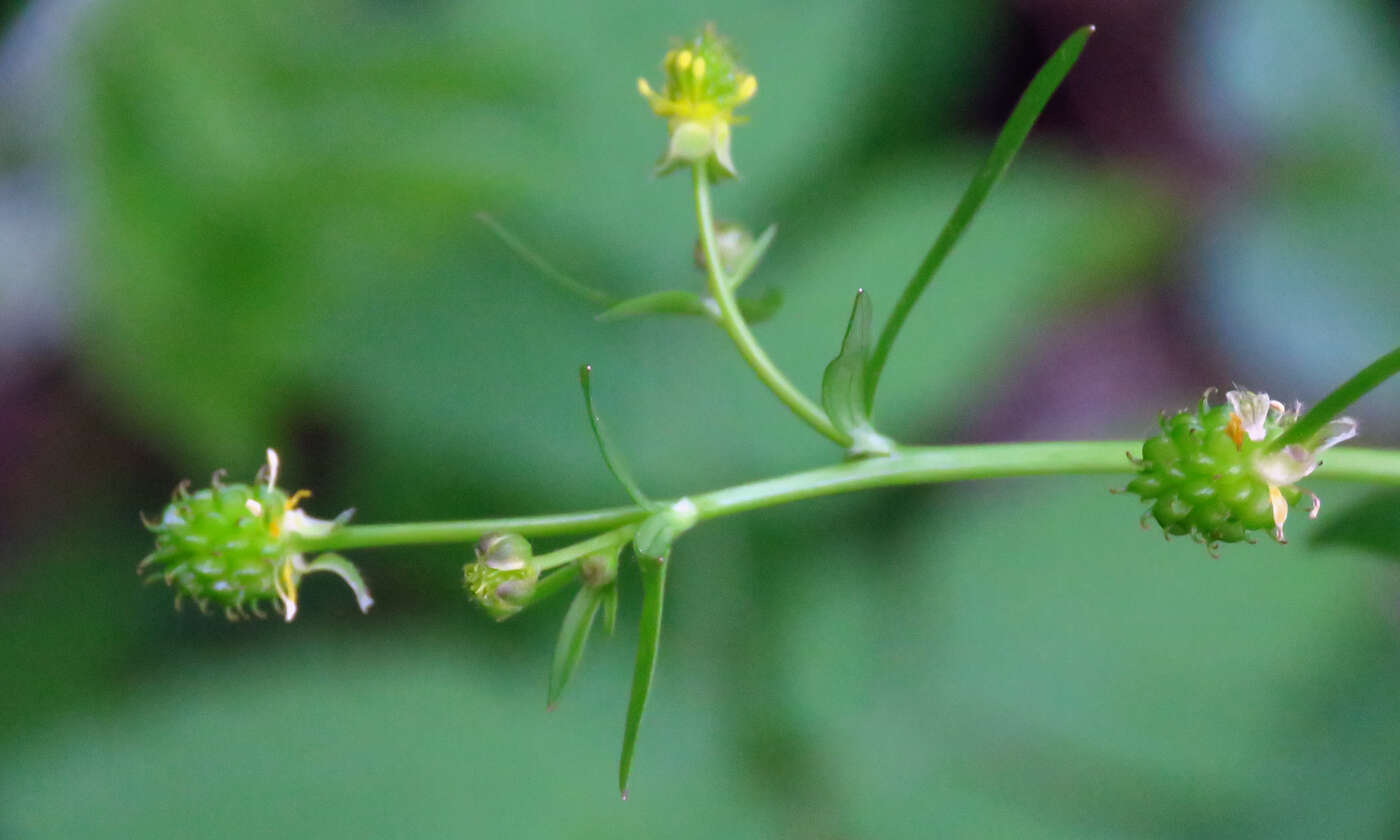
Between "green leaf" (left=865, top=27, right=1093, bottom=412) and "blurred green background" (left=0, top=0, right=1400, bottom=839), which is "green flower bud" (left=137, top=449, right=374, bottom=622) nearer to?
"green leaf" (left=865, top=27, right=1093, bottom=412)

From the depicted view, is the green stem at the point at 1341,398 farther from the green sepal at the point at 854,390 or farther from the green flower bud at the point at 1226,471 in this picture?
the green sepal at the point at 854,390

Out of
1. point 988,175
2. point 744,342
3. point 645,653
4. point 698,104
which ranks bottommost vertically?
point 645,653

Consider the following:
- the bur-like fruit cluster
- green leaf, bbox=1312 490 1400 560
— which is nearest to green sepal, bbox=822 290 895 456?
the bur-like fruit cluster

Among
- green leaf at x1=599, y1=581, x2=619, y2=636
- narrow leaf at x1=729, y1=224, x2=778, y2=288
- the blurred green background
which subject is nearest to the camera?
green leaf at x1=599, y1=581, x2=619, y2=636

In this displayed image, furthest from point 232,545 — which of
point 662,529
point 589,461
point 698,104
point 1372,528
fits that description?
point 589,461

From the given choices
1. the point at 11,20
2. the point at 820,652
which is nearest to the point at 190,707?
the point at 820,652

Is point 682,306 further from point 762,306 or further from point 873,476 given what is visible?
point 873,476
